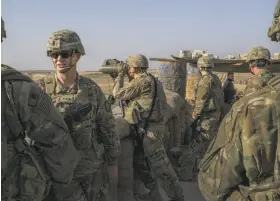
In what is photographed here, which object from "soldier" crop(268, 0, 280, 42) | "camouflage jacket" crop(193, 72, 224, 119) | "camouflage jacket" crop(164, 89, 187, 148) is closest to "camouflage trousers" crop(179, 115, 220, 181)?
"camouflage jacket" crop(193, 72, 224, 119)

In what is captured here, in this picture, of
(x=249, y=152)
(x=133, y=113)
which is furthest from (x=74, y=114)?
(x=133, y=113)

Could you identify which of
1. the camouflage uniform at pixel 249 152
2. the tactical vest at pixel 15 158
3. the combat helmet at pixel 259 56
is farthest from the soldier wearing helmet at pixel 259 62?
the tactical vest at pixel 15 158

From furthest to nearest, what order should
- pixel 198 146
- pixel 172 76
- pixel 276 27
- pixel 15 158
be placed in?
pixel 172 76 < pixel 198 146 < pixel 15 158 < pixel 276 27

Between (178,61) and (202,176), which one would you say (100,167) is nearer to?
(202,176)

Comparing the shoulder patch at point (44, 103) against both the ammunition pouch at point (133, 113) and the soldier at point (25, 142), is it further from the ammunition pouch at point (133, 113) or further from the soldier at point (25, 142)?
the ammunition pouch at point (133, 113)

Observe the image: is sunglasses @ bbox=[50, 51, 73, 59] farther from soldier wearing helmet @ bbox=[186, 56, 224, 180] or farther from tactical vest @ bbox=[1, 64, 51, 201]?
soldier wearing helmet @ bbox=[186, 56, 224, 180]

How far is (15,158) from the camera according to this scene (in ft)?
6.97

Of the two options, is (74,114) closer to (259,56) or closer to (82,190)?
(82,190)

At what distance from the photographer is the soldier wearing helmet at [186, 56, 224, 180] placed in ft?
20.9

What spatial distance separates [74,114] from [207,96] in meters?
3.63

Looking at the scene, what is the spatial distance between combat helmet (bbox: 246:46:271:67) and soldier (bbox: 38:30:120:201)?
274 centimetres

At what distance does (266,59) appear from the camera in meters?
5.40

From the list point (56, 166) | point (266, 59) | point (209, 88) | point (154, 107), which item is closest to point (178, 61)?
point (209, 88)

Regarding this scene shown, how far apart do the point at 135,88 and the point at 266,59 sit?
71.8 inches
